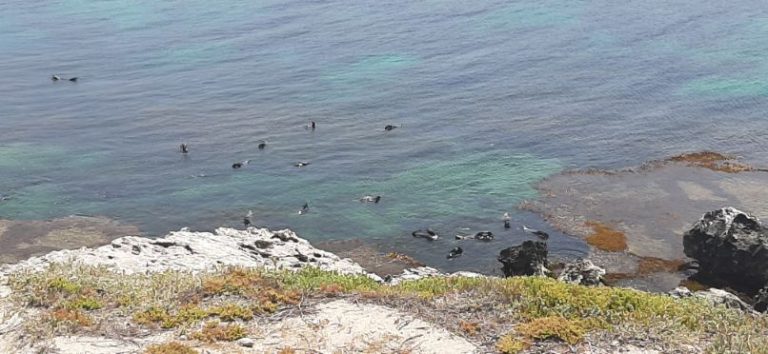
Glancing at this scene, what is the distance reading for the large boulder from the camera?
38.6 meters

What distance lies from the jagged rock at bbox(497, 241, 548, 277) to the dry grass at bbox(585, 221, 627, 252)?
19.8 ft

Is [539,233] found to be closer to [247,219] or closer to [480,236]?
[480,236]

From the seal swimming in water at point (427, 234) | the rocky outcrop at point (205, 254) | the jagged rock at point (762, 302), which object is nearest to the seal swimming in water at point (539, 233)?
the seal swimming in water at point (427, 234)

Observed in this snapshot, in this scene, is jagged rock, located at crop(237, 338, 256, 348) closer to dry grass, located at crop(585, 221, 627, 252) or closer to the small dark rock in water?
the small dark rock in water

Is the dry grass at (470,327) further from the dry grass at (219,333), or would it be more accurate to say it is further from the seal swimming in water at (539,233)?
the seal swimming in water at (539,233)

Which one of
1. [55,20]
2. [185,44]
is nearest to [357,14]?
[185,44]

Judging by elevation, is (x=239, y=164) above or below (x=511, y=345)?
below

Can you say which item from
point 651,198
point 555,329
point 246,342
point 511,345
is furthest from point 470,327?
point 651,198

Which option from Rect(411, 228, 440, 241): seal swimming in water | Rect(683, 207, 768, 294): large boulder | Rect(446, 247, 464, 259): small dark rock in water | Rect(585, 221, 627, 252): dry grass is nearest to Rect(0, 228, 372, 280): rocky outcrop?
Rect(446, 247, 464, 259): small dark rock in water

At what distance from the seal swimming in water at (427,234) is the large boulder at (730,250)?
44.4ft

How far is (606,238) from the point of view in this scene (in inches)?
1794

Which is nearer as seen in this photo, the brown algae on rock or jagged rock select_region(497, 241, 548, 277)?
jagged rock select_region(497, 241, 548, 277)

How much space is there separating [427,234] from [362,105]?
2536 cm

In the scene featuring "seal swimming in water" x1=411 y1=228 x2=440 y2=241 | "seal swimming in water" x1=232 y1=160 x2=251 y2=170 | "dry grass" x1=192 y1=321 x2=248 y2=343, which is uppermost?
"dry grass" x1=192 y1=321 x2=248 y2=343
